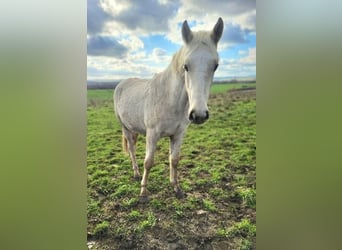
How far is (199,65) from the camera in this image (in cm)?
217

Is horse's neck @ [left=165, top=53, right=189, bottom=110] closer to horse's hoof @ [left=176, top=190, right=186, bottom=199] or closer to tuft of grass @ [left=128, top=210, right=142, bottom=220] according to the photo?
horse's hoof @ [left=176, top=190, right=186, bottom=199]

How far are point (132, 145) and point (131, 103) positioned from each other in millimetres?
328

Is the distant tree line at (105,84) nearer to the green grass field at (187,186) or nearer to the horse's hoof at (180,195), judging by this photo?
the green grass field at (187,186)

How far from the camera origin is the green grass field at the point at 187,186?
7.72ft

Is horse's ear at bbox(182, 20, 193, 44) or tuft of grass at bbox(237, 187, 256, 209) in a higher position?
horse's ear at bbox(182, 20, 193, 44)

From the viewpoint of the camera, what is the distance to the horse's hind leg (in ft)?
8.17

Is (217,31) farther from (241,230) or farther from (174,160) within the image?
(241,230)

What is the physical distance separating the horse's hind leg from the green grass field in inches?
1.5

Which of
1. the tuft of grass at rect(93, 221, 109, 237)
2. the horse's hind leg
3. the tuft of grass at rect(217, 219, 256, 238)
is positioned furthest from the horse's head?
→ the tuft of grass at rect(93, 221, 109, 237)

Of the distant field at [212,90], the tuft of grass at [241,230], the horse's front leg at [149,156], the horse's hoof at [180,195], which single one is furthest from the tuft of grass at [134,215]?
the distant field at [212,90]

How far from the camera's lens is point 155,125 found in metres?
2.47
